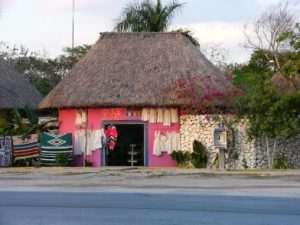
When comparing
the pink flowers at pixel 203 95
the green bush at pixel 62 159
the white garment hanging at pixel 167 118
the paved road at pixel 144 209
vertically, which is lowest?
the paved road at pixel 144 209

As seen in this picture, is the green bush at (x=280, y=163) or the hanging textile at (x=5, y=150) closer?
the green bush at (x=280, y=163)

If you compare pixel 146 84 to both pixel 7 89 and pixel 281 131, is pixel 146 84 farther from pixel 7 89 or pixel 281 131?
pixel 7 89

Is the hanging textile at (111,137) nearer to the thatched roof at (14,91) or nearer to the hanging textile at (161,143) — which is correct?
the hanging textile at (161,143)

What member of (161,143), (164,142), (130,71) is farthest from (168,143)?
(130,71)

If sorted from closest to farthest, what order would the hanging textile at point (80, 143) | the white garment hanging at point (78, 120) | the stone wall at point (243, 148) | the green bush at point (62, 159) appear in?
1. the stone wall at point (243, 148)
2. the green bush at point (62, 159)
3. the hanging textile at point (80, 143)
4. the white garment hanging at point (78, 120)

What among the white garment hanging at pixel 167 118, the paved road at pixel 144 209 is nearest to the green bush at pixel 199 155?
the white garment hanging at pixel 167 118

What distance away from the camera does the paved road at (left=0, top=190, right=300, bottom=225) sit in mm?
10047

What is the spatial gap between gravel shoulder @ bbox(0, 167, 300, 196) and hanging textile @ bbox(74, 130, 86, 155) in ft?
8.55

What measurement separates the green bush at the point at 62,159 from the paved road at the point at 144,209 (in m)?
11.7

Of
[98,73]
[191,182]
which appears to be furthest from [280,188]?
[98,73]

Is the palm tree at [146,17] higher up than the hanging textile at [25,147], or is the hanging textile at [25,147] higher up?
the palm tree at [146,17]

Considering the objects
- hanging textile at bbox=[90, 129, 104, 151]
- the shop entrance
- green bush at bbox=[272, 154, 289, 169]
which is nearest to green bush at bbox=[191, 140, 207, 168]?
green bush at bbox=[272, 154, 289, 169]

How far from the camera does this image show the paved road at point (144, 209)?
10047 mm

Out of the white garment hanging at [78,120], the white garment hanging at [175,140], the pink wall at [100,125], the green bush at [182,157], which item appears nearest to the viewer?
the green bush at [182,157]
